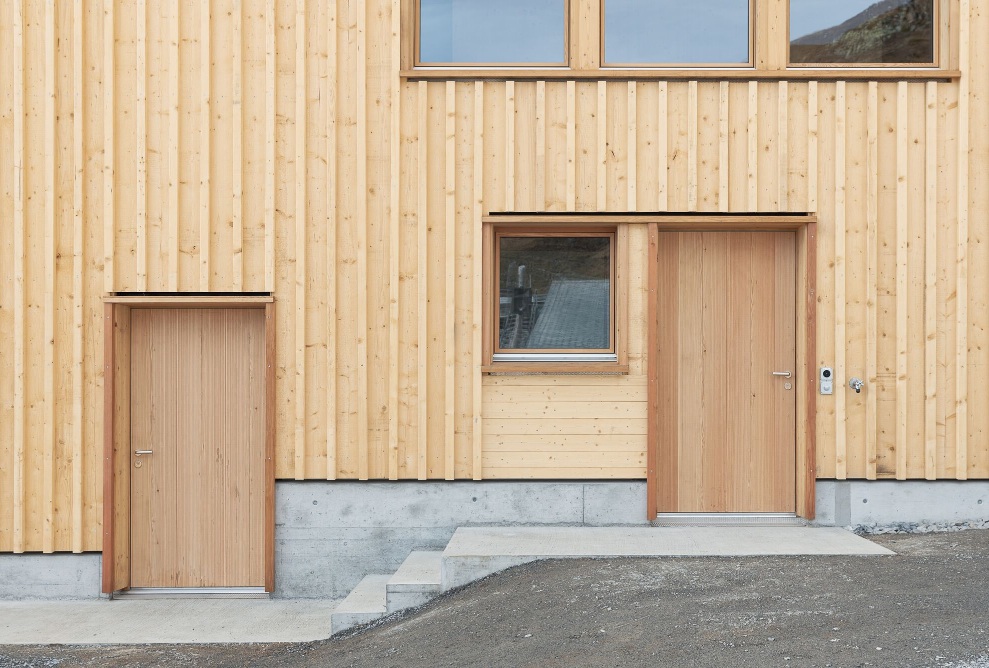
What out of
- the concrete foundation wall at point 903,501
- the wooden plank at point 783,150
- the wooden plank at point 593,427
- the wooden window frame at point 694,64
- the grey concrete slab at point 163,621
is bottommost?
the grey concrete slab at point 163,621

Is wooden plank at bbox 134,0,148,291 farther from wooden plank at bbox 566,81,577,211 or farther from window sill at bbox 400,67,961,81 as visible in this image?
wooden plank at bbox 566,81,577,211

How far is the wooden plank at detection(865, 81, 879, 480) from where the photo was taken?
7.10m

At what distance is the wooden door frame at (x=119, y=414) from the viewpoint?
7129 mm

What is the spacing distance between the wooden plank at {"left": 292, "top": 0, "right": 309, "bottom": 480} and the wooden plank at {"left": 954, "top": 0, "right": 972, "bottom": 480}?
5.37 meters

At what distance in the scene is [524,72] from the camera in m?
7.14

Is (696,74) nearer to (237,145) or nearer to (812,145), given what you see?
(812,145)

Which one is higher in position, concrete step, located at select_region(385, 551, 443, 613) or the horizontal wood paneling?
the horizontal wood paneling

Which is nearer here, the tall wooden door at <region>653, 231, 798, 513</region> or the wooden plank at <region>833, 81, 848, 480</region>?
the wooden plank at <region>833, 81, 848, 480</region>

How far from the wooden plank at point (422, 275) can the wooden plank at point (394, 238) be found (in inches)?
6.8

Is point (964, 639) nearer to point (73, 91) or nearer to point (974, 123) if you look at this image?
point (974, 123)

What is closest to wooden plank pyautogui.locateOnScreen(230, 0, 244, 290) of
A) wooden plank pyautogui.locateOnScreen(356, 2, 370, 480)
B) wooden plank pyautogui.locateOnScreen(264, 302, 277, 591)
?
wooden plank pyautogui.locateOnScreen(264, 302, 277, 591)

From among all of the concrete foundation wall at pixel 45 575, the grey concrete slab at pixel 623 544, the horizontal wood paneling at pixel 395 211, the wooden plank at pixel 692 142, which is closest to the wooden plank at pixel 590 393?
the horizontal wood paneling at pixel 395 211

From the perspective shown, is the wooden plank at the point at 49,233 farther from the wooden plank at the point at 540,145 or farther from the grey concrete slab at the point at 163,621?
the wooden plank at the point at 540,145

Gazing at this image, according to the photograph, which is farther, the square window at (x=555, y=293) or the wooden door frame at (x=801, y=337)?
the square window at (x=555, y=293)
